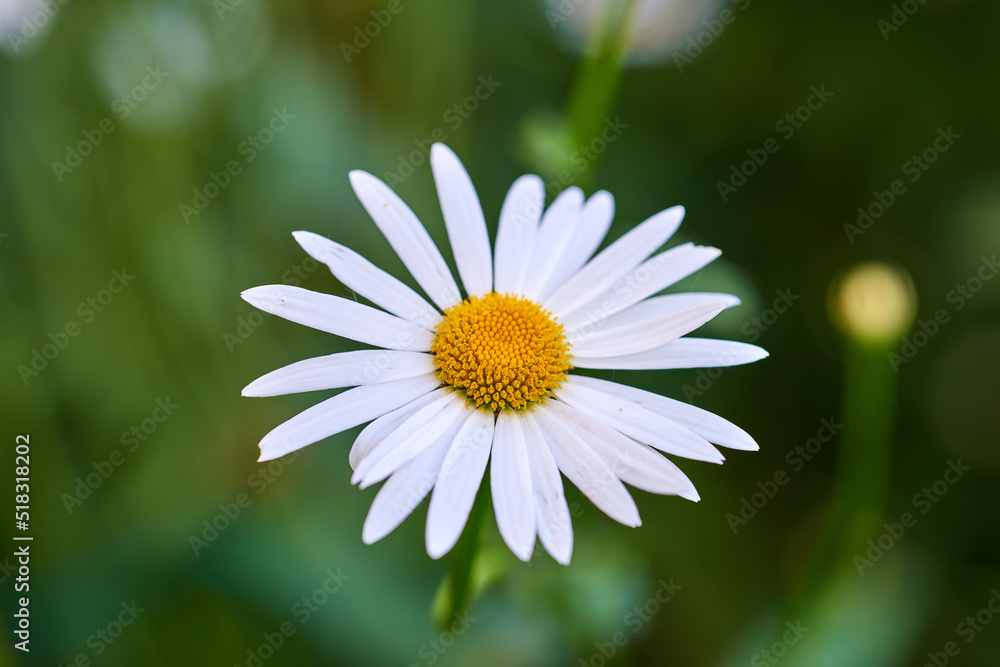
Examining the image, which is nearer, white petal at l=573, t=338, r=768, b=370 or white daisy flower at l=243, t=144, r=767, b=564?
white daisy flower at l=243, t=144, r=767, b=564

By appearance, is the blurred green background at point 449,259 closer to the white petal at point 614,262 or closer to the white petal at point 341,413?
the white petal at point 614,262

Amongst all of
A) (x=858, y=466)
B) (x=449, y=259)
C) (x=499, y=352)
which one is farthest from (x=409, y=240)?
(x=858, y=466)

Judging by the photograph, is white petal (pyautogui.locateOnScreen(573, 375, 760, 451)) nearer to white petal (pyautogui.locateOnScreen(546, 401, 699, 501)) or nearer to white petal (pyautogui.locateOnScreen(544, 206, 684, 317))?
white petal (pyautogui.locateOnScreen(546, 401, 699, 501))

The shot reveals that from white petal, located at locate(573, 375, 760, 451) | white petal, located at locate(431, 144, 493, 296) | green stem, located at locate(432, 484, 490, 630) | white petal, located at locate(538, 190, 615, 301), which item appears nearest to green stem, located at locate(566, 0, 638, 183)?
white petal, located at locate(538, 190, 615, 301)

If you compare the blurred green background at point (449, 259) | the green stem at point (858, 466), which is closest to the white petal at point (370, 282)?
the blurred green background at point (449, 259)

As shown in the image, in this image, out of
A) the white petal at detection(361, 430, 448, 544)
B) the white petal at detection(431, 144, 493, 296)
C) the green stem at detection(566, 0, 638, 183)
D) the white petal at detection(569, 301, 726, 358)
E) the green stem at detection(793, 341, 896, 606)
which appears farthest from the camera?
the green stem at detection(793, 341, 896, 606)

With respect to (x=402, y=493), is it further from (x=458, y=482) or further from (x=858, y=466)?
(x=858, y=466)
